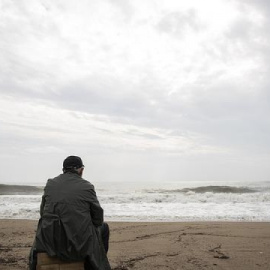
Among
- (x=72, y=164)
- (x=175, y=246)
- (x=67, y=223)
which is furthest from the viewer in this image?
(x=175, y=246)

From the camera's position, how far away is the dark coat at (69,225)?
3.13 meters

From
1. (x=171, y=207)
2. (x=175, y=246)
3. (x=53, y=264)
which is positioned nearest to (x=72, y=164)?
(x=53, y=264)

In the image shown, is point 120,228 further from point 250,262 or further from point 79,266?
point 79,266

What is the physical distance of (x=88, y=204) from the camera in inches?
130

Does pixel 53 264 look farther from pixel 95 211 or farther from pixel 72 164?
pixel 72 164

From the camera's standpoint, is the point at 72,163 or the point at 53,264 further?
the point at 72,163

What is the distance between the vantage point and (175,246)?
7.02 metres

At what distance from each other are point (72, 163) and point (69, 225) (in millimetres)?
660

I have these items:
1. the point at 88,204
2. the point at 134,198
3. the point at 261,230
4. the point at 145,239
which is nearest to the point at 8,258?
the point at 145,239

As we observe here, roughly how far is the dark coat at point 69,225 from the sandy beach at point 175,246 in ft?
8.05

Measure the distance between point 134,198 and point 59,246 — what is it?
62.0 feet

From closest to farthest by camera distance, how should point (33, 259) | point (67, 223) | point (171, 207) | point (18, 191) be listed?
point (67, 223) < point (33, 259) < point (171, 207) < point (18, 191)

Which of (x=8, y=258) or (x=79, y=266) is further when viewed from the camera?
(x=8, y=258)

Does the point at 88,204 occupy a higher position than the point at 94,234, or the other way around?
the point at 88,204
